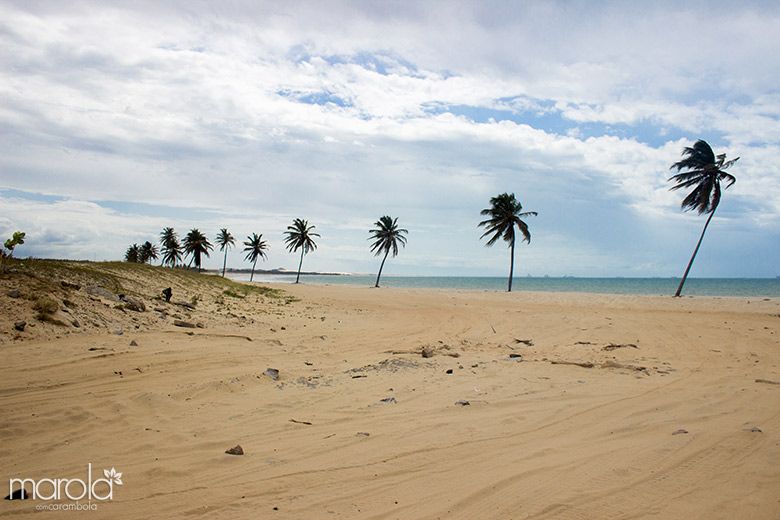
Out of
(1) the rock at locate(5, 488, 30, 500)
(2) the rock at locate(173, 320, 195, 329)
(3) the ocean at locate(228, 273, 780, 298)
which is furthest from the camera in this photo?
(3) the ocean at locate(228, 273, 780, 298)

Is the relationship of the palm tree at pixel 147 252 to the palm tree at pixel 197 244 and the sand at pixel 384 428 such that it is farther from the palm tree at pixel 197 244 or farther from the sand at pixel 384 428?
the sand at pixel 384 428

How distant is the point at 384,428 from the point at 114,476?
2585mm

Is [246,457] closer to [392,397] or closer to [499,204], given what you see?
[392,397]

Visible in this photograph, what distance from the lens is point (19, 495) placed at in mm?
3273

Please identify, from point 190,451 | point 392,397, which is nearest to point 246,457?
point 190,451

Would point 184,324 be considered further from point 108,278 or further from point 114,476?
point 114,476

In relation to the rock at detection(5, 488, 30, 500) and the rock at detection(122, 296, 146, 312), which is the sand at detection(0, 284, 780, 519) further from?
the rock at detection(122, 296, 146, 312)

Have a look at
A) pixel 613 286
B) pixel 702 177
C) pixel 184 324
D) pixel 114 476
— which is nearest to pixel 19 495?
pixel 114 476

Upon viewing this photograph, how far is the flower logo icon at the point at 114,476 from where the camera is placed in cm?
354

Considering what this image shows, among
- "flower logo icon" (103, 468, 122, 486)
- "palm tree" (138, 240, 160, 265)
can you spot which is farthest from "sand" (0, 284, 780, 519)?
"palm tree" (138, 240, 160, 265)

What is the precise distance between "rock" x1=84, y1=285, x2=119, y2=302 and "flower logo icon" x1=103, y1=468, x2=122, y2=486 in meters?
7.70

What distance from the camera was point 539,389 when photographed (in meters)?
6.30

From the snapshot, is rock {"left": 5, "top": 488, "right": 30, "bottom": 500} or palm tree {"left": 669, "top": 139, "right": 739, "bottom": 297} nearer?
rock {"left": 5, "top": 488, "right": 30, "bottom": 500}

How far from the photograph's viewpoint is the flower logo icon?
3.54 metres
